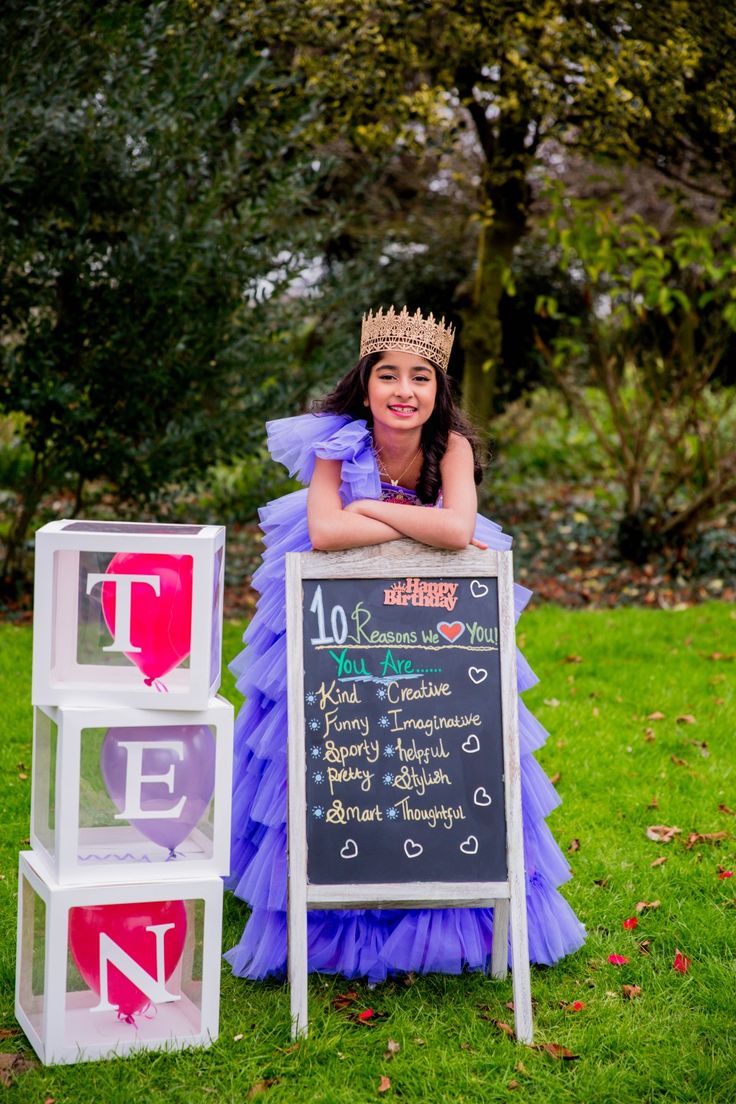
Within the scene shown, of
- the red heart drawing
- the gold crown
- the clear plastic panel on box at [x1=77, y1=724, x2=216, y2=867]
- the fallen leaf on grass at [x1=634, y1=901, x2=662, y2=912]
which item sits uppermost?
the gold crown

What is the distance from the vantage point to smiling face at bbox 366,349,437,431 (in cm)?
325

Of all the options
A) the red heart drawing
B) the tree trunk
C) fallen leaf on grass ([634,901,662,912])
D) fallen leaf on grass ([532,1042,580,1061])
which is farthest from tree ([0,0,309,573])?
fallen leaf on grass ([532,1042,580,1061])

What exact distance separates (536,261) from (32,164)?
5.19 m

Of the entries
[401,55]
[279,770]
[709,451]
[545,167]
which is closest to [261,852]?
[279,770]

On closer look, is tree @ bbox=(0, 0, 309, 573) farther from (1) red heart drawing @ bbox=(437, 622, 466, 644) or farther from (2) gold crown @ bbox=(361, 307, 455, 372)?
(1) red heart drawing @ bbox=(437, 622, 466, 644)

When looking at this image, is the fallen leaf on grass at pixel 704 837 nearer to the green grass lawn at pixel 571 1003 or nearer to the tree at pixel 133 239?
the green grass lawn at pixel 571 1003

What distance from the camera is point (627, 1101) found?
271 centimetres

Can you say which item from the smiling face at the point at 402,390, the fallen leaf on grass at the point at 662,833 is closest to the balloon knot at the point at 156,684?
the smiling face at the point at 402,390

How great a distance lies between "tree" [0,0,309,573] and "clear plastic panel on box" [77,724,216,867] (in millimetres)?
3988

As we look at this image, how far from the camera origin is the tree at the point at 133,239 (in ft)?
20.5

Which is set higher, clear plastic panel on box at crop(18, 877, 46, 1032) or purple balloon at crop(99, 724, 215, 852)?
purple balloon at crop(99, 724, 215, 852)

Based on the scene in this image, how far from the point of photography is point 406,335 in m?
3.23

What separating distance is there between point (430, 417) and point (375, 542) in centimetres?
55

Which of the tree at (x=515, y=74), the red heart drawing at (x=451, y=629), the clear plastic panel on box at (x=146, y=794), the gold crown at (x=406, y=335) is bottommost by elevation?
the clear plastic panel on box at (x=146, y=794)
